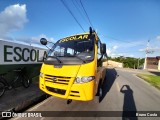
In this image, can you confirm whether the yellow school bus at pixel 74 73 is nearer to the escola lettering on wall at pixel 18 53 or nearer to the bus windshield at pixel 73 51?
the bus windshield at pixel 73 51

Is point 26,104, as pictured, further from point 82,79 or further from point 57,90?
point 82,79

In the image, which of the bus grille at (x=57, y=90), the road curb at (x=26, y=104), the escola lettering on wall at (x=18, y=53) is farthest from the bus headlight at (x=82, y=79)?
the escola lettering on wall at (x=18, y=53)

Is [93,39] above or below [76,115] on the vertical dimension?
above

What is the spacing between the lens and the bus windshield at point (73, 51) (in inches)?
180

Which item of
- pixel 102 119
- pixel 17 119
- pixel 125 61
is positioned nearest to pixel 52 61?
pixel 17 119

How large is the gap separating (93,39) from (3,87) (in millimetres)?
3863

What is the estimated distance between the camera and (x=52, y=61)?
4.84 m

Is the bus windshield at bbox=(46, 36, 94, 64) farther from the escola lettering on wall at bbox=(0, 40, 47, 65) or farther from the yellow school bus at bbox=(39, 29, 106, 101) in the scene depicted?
the escola lettering on wall at bbox=(0, 40, 47, 65)

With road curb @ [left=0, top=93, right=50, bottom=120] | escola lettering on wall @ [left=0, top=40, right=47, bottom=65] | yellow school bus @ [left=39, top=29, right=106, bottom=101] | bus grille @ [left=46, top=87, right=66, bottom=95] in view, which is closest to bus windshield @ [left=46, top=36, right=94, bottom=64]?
yellow school bus @ [left=39, top=29, right=106, bottom=101]

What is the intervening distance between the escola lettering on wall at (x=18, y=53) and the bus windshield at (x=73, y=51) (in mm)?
1113

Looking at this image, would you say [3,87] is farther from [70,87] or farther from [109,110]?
[109,110]

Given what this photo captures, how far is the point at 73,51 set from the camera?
199 inches

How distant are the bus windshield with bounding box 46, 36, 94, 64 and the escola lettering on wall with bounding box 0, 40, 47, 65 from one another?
111cm

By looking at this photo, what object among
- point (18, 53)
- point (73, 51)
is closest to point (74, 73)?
point (73, 51)
